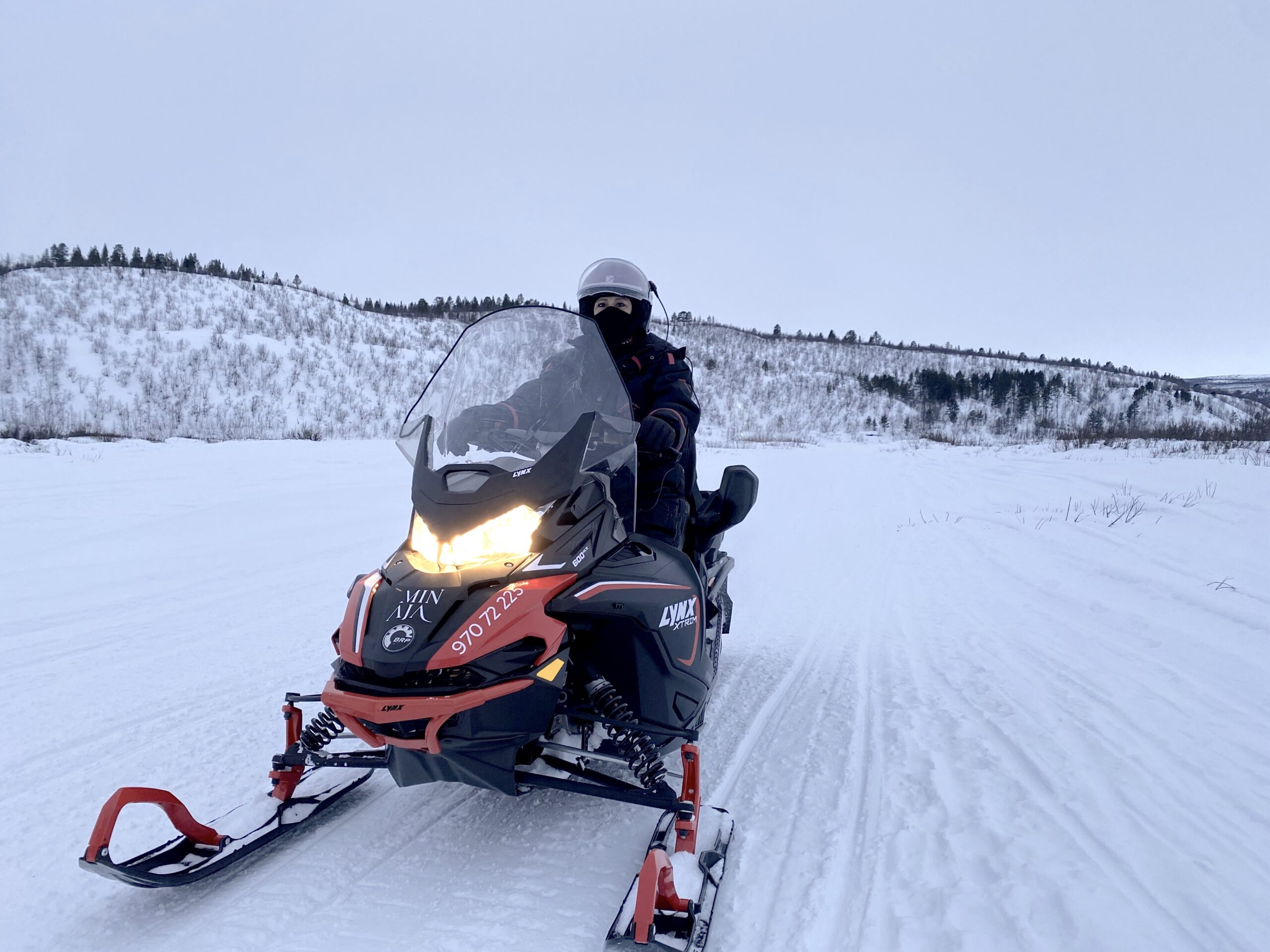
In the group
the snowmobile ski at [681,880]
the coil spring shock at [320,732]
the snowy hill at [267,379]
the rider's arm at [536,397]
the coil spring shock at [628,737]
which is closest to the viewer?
the snowmobile ski at [681,880]

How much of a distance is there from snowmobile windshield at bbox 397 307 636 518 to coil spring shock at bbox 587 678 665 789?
0.70 m

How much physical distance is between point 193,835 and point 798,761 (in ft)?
6.79

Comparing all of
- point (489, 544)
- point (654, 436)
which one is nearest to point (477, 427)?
point (489, 544)

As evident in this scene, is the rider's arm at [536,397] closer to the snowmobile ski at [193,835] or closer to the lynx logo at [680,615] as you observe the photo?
the lynx logo at [680,615]

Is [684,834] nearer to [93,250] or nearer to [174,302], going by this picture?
[174,302]

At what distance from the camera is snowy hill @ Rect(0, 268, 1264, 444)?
76.0 feet

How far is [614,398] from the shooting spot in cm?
270

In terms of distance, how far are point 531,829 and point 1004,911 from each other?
1.41 metres

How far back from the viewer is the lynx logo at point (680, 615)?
246 centimetres

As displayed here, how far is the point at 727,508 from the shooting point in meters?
3.61

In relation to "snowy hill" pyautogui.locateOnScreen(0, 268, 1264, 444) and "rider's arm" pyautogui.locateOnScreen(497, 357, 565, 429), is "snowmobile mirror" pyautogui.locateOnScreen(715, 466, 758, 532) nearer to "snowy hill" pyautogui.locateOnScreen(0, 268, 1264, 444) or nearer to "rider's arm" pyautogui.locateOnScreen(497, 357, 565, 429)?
"snowy hill" pyautogui.locateOnScreen(0, 268, 1264, 444)

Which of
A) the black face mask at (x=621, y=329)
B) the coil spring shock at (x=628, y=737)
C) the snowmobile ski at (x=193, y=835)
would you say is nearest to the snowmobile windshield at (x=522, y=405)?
the black face mask at (x=621, y=329)

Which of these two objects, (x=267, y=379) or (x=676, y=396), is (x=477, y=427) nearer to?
(x=676, y=396)

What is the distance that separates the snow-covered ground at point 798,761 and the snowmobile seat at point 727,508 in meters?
0.84
